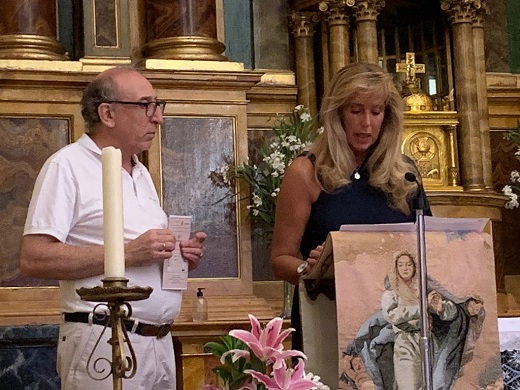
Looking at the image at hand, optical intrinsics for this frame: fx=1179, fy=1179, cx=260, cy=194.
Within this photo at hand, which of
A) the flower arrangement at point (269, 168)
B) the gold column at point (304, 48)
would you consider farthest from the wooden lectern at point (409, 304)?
the gold column at point (304, 48)

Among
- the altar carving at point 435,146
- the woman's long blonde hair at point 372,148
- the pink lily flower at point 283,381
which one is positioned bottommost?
the pink lily flower at point 283,381

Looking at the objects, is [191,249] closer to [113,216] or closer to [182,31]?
[113,216]

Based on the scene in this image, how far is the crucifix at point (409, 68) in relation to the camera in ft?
26.6

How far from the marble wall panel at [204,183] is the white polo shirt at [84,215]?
2690 millimetres

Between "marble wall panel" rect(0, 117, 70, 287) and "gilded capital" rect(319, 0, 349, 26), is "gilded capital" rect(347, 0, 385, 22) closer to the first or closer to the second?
"gilded capital" rect(319, 0, 349, 26)

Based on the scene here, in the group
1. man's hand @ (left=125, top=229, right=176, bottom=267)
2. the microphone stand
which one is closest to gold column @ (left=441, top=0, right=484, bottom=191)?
man's hand @ (left=125, top=229, right=176, bottom=267)

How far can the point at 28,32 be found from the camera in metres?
6.69

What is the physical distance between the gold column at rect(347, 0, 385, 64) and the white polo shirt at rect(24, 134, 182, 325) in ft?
14.5

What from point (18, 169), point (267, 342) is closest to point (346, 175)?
point (267, 342)

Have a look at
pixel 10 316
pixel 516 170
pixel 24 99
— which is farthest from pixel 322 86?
pixel 10 316

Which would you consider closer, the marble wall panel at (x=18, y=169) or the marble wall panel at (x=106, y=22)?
the marble wall panel at (x=18, y=169)

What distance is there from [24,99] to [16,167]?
376mm

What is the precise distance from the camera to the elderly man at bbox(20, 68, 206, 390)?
339 centimetres

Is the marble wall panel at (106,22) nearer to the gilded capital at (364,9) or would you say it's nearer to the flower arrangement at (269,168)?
the flower arrangement at (269,168)
